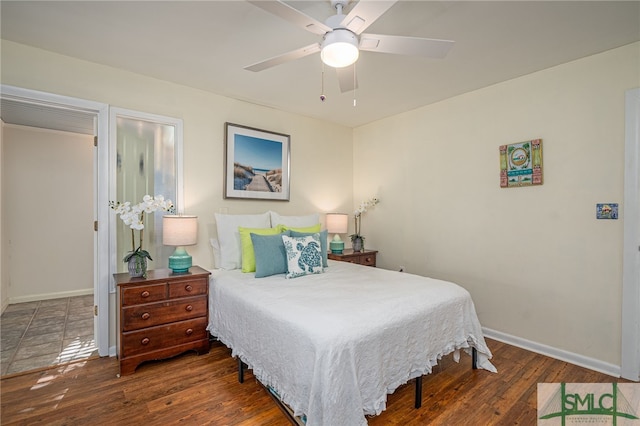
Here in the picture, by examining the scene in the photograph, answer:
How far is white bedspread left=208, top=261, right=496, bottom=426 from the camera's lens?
1.51 meters

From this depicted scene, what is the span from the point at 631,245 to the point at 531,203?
0.75m

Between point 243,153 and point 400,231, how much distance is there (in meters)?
2.26

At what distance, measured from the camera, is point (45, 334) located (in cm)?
317

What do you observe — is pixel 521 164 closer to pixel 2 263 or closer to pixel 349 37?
pixel 349 37

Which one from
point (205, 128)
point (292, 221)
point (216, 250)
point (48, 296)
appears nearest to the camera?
point (216, 250)

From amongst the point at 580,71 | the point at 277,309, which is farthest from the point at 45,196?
the point at 580,71

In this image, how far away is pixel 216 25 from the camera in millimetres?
2145

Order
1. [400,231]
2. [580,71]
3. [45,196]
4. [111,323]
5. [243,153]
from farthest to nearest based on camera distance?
[45,196], [400,231], [243,153], [111,323], [580,71]

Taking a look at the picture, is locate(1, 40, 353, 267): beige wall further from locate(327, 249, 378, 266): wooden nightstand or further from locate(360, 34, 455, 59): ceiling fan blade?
locate(360, 34, 455, 59): ceiling fan blade

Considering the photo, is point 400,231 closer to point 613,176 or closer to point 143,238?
point 613,176

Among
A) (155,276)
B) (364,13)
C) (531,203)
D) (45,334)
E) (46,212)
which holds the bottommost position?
(45,334)

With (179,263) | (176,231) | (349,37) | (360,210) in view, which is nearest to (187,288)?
(179,263)

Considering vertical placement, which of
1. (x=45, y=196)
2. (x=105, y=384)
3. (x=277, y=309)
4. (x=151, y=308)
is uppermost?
(x=45, y=196)

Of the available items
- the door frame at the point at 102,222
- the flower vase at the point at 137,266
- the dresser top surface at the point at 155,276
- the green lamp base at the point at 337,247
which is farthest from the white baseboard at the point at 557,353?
the door frame at the point at 102,222
